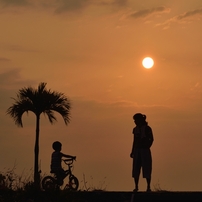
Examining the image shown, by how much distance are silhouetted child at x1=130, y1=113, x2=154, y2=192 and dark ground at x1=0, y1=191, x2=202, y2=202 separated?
215 cm

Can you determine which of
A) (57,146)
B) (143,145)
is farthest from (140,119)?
(57,146)

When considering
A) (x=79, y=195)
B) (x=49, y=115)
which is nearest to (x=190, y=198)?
(x=79, y=195)

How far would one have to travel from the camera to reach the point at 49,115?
90.0 ft

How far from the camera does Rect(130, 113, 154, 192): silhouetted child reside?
16.9m

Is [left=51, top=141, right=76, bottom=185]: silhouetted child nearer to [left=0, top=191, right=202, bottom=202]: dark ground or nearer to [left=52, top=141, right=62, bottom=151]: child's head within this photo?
[left=52, top=141, right=62, bottom=151]: child's head

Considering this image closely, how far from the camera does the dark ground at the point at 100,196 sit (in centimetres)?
1429

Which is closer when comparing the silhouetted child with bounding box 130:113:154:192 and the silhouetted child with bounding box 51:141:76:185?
the silhouetted child with bounding box 130:113:154:192

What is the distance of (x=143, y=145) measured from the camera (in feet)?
55.7

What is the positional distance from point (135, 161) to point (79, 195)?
9.44 feet

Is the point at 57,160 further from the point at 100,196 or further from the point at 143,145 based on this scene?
the point at 100,196

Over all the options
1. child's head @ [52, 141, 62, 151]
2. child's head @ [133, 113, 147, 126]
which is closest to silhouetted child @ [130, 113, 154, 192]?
child's head @ [133, 113, 147, 126]

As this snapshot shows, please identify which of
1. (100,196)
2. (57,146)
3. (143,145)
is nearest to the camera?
(100,196)

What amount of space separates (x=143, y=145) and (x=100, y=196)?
2.73 meters

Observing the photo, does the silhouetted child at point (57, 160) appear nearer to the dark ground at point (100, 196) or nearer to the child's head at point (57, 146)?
the child's head at point (57, 146)
